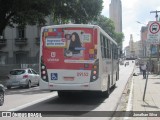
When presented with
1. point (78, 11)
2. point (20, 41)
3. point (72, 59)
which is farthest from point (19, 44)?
point (72, 59)

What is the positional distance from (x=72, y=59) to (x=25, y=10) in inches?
886

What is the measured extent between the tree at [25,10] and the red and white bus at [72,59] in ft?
69.4

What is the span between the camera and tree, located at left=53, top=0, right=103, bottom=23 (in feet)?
151

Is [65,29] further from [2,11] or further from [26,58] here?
[26,58]

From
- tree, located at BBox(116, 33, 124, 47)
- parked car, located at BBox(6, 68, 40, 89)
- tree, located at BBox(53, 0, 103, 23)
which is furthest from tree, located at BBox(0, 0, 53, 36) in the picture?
tree, located at BBox(116, 33, 124, 47)

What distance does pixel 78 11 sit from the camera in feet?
159

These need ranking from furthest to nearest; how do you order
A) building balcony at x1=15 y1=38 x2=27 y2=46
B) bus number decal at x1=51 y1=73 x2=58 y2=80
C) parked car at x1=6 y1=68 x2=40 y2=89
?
building balcony at x1=15 y1=38 x2=27 y2=46
parked car at x1=6 y1=68 x2=40 y2=89
bus number decal at x1=51 y1=73 x2=58 y2=80

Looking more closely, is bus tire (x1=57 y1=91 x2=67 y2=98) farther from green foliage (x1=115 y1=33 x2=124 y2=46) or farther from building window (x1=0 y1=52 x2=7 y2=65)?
green foliage (x1=115 y1=33 x2=124 y2=46)

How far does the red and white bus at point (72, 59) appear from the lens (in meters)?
15.9

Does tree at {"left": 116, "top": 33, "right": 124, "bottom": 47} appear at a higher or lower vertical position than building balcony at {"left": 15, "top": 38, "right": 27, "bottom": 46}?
higher

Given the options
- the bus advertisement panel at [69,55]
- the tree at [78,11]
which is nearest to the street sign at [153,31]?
the bus advertisement panel at [69,55]

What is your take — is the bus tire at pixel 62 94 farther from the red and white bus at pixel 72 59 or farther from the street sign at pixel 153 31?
the street sign at pixel 153 31

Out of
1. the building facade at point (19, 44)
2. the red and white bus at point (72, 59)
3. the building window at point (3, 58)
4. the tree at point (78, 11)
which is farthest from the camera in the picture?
the building facade at point (19, 44)

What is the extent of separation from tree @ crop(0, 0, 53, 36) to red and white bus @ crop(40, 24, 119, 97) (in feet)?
69.4
